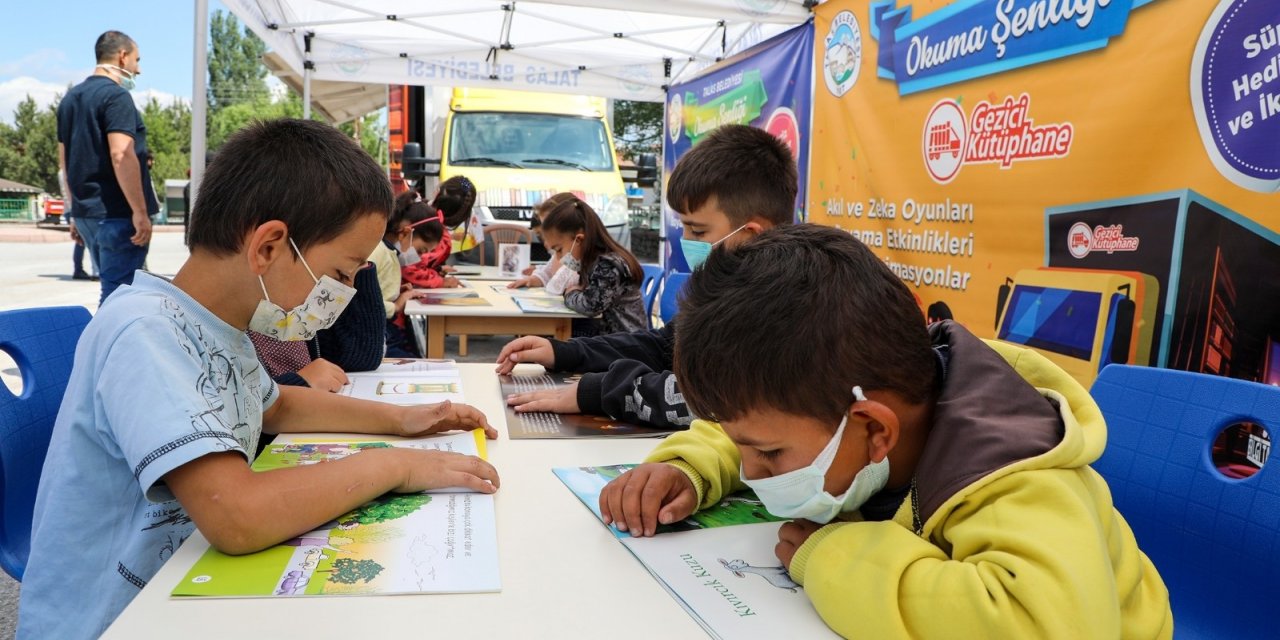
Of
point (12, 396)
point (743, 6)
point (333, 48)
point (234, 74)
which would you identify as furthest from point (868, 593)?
point (234, 74)

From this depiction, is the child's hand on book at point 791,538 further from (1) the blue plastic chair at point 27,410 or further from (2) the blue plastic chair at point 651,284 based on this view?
(2) the blue plastic chair at point 651,284

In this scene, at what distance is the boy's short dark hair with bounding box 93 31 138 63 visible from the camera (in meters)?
4.23

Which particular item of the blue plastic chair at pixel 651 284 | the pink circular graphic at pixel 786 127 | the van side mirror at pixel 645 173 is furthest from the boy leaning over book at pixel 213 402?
the van side mirror at pixel 645 173

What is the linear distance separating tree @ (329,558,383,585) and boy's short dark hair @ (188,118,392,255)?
509 millimetres

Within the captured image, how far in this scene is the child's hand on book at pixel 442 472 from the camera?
3.58 ft

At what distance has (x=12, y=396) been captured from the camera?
1447 mm

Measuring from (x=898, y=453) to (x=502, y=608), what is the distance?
0.45 metres

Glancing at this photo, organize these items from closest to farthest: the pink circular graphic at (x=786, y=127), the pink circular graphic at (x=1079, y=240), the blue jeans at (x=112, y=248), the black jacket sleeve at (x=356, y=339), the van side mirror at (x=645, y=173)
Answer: the black jacket sleeve at (x=356, y=339) → the pink circular graphic at (x=1079, y=240) → the blue jeans at (x=112, y=248) → the pink circular graphic at (x=786, y=127) → the van side mirror at (x=645, y=173)

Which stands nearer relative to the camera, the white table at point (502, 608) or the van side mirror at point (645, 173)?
the white table at point (502, 608)

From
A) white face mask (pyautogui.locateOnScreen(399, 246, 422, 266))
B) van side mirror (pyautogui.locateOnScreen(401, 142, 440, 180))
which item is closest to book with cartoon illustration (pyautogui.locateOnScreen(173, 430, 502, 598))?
white face mask (pyautogui.locateOnScreen(399, 246, 422, 266))

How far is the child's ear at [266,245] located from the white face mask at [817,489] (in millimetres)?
735

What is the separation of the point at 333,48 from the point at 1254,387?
6.56 m

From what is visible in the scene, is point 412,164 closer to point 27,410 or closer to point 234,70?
point 27,410

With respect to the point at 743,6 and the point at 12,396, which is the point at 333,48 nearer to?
the point at 743,6
